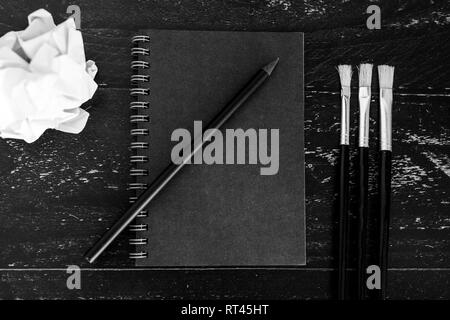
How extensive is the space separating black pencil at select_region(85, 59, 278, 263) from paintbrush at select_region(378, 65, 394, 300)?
0.15 meters

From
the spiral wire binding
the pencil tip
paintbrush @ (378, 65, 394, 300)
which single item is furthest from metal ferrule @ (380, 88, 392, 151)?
the spiral wire binding

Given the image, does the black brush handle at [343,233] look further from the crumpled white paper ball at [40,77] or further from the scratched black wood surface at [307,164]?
the crumpled white paper ball at [40,77]

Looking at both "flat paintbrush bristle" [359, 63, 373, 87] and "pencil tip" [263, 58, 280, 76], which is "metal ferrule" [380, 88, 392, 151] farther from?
"pencil tip" [263, 58, 280, 76]

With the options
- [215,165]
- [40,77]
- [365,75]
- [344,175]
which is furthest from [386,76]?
[40,77]

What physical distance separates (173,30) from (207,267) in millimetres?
291

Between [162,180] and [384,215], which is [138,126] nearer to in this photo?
[162,180]

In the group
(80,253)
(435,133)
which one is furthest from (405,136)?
(80,253)

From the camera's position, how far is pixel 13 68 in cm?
56

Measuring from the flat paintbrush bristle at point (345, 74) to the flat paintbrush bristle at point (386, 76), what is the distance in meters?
0.04

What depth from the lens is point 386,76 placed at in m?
0.64

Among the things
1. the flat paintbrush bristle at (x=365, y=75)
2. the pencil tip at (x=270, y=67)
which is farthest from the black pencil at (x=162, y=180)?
the flat paintbrush bristle at (x=365, y=75)

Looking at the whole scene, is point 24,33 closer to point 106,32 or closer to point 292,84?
point 106,32
